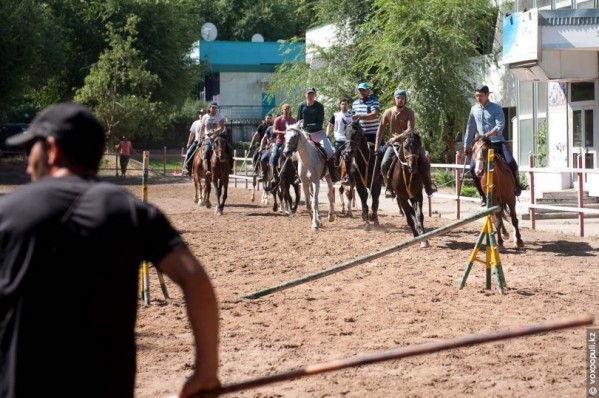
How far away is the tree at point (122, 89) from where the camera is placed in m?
51.6

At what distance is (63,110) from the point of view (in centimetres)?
396

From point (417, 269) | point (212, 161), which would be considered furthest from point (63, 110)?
point (212, 161)

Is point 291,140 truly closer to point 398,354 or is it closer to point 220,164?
point 220,164

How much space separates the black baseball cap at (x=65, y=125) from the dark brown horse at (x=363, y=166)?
1673 centimetres

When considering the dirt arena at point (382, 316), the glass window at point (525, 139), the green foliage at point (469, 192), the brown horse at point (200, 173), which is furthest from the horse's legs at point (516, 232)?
the glass window at point (525, 139)

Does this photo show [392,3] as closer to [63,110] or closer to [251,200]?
[251,200]

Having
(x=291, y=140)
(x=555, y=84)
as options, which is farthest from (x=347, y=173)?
(x=555, y=84)

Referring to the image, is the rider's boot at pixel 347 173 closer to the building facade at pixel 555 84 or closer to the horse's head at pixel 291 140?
the horse's head at pixel 291 140

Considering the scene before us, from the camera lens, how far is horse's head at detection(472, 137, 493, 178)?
53.9 ft

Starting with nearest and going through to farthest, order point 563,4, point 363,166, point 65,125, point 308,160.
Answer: point 65,125
point 363,166
point 308,160
point 563,4

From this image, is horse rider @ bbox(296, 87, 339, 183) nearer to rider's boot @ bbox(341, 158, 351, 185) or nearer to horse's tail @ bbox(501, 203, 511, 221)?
rider's boot @ bbox(341, 158, 351, 185)

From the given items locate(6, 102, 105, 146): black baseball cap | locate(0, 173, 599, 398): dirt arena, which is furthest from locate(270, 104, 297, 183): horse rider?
locate(6, 102, 105, 146): black baseball cap

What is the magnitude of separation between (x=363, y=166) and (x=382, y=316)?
34.1ft

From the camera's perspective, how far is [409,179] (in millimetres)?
17625
